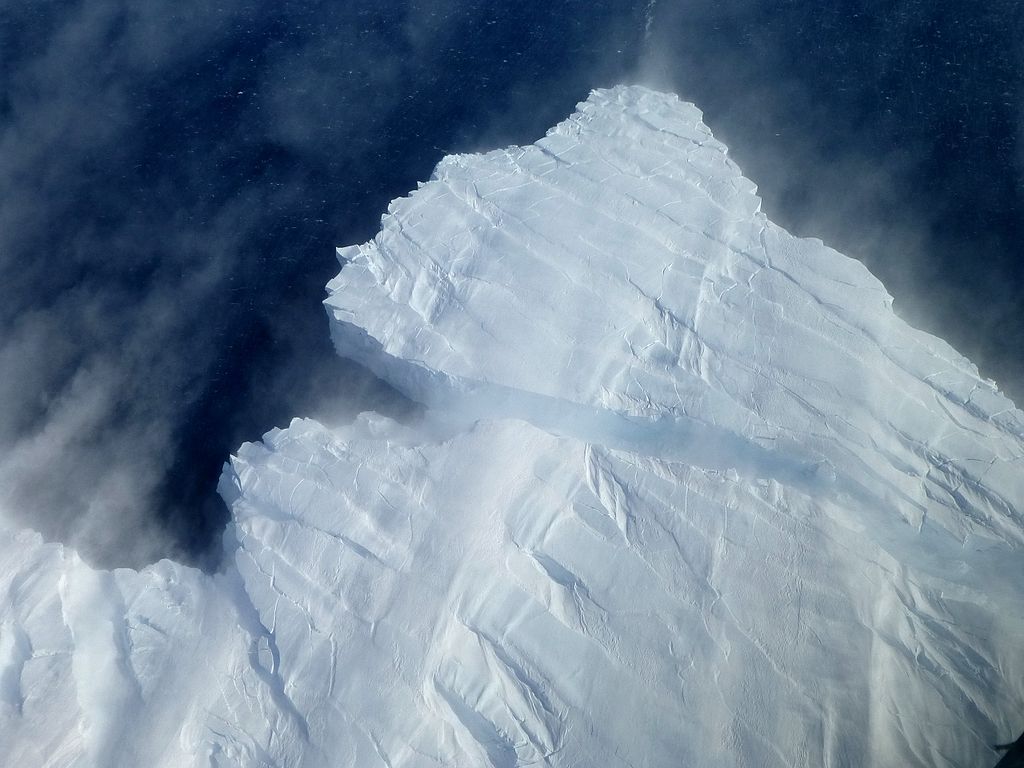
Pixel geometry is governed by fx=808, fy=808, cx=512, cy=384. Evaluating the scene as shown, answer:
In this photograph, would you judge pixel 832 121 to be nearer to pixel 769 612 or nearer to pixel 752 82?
pixel 752 82

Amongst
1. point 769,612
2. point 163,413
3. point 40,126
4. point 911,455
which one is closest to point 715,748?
point 769,612

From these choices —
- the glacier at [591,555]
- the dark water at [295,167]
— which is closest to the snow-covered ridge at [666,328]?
the glacier at [591,555]

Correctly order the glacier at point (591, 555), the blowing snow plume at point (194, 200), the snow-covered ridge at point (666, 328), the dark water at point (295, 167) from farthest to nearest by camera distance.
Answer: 1. the dark water at point (295, 167)
2. the blowing snow plume at point (194, 200)
3. the snow-covered ridge at point (666, 328)
4. the glacier at point (591, 555)

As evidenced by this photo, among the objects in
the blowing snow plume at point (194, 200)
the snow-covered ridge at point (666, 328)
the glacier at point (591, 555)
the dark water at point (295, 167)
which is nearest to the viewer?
the glacier at point (591, 555)

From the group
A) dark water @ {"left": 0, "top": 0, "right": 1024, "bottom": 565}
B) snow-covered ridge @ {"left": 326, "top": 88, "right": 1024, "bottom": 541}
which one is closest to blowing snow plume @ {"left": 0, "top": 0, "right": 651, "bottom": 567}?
dark water @ {"left": 0, "top": 0, "right": 1024, "bottom": 565}

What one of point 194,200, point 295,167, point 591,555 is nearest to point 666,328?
point 591,555

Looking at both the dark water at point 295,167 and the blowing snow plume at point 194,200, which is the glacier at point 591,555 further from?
the dark water at point 295,167

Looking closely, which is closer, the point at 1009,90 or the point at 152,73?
the point at 1009,90
